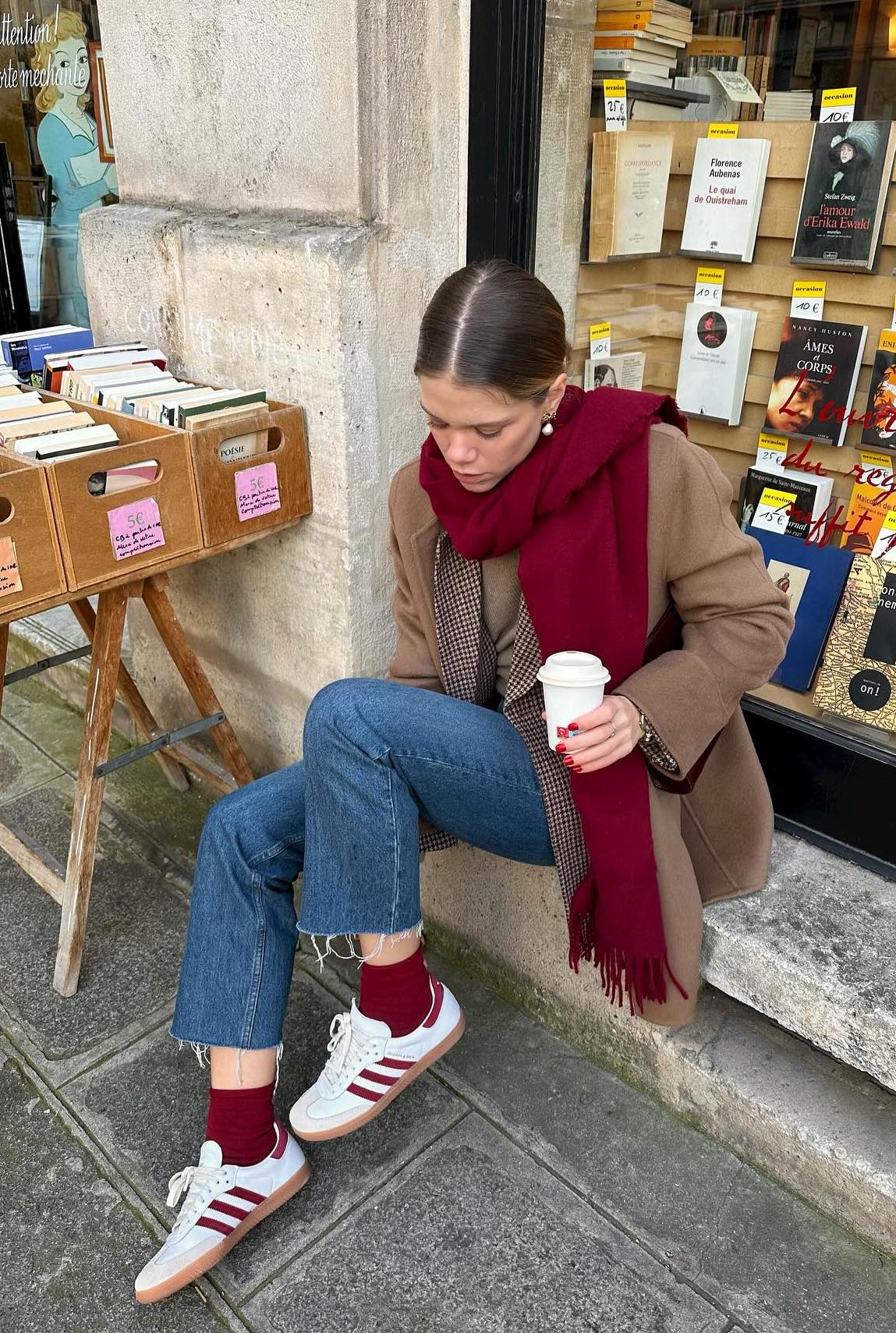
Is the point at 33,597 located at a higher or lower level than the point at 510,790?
higher

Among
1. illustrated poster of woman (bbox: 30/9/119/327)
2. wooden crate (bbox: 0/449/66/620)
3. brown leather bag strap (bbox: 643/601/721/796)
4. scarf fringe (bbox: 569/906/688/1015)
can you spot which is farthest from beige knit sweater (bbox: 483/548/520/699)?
illustrated poster of woman (bbox: 30/9/119/327)

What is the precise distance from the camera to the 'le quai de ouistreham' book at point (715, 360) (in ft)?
7.29

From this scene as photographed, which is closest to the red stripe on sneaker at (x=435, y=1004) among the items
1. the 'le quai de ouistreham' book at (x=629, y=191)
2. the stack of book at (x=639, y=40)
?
the 'le quai de ouistreham' book at (x=629, y=191)

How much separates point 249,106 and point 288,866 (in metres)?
1.60

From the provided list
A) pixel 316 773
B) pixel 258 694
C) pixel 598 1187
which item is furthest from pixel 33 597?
pixel 598 1187

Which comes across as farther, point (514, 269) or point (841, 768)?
point (841, 768)

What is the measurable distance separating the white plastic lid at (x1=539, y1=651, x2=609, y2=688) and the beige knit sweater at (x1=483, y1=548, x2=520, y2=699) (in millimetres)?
356

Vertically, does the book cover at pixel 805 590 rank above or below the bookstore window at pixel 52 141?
below

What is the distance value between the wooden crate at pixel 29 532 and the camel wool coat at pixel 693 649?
699mm

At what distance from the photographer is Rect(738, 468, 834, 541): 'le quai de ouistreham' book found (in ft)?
7.22

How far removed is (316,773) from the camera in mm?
1762

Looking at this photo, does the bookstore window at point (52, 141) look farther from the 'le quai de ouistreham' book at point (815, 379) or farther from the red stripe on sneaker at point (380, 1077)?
the red stripe on sneaker at point (380, 1077)

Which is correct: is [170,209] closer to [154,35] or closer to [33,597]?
[154,35]

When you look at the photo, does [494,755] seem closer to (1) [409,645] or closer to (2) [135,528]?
(1) [409,645]
